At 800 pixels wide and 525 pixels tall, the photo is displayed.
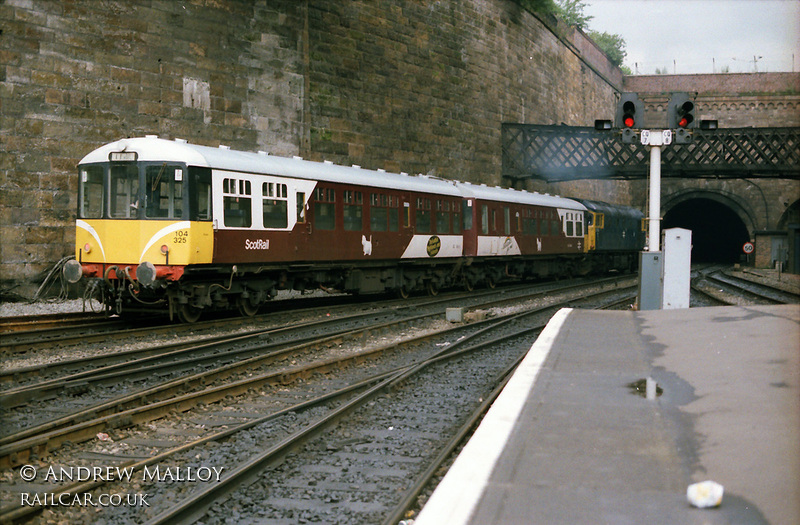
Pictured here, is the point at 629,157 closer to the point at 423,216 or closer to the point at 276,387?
the point at 423,216

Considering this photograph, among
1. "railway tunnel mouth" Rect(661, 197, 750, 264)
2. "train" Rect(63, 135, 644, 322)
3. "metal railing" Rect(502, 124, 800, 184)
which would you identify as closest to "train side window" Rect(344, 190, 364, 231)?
"train" Rect(63, 135, 644, 322)

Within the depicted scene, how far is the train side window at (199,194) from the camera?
496 inches

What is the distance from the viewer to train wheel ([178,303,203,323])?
13.3 metres

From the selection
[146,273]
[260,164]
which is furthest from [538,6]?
[146,273]

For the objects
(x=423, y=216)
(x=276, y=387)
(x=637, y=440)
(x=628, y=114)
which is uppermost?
(x=628, y=114)

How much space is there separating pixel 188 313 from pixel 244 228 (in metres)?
1.84

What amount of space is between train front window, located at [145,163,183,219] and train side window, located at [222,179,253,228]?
0.87 m

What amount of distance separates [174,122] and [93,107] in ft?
7.31

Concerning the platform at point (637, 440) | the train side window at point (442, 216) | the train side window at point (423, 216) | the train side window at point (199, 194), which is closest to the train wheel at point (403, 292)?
the train side window at point (423, 216)

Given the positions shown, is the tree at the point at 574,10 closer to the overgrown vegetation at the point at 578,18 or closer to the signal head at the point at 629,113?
the overgrown vegetation at the point at 578,18

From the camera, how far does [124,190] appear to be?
1297 cm

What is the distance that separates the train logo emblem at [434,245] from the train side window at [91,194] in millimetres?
9126

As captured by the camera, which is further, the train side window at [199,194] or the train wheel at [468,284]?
the train wheel at [468,284]

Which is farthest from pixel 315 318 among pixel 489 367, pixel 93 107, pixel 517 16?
pixel 517 16
